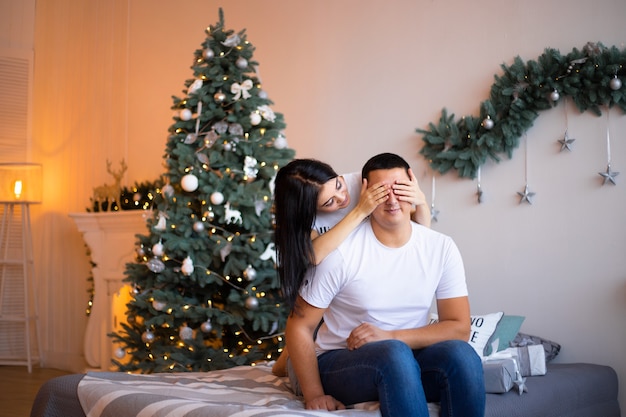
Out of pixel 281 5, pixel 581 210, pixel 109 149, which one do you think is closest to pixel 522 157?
pixel 581 210

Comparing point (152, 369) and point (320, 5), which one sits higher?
point (320, 5)

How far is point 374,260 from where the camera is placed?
2.32m

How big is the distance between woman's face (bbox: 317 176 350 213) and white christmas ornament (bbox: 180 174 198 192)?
1521 mm

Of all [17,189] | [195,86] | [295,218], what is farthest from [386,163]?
[17,189]

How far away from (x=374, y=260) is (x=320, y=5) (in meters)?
2.71

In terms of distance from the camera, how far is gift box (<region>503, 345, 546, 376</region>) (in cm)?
299

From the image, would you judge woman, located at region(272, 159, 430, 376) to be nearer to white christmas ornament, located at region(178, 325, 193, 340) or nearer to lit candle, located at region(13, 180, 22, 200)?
white christmas ornament, located at region(178, 325, 193, 340)

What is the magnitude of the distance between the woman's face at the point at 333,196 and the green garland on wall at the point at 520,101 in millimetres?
1333

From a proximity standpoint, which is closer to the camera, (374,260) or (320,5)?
(374,260)

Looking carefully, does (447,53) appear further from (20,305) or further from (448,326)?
(20,305)

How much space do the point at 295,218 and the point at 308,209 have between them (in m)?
0.05

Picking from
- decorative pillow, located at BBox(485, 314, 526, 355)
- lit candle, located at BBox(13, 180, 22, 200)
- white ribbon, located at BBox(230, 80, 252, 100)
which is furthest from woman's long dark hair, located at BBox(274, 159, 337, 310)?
lit candle, located at BBox(13, 180, 22, 200)

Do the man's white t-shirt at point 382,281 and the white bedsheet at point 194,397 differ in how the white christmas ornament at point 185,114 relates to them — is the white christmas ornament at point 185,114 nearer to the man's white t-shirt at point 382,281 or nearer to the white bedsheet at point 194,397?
the white bedsheet at point 194,397

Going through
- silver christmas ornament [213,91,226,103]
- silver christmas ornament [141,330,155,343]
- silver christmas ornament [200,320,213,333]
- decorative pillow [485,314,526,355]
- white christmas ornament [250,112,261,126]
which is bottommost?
silver christmas ornament [141,330,155,343]
